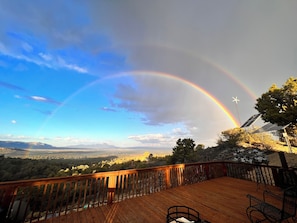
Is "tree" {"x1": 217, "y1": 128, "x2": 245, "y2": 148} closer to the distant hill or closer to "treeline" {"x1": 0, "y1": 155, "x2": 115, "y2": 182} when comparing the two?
"treeline" {"x1": 0, "y1": 155, "x2": 115, "y2": 182}

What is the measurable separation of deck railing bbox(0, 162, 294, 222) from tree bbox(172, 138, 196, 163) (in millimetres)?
7017

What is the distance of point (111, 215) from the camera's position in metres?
2.90

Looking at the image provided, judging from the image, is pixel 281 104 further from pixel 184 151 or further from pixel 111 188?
pixel 111 188

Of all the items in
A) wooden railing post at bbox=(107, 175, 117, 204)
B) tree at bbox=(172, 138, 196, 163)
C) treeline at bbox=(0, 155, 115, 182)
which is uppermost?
tree at bbox=(172, 138, 196, 163)

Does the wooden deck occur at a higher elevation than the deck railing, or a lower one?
lower

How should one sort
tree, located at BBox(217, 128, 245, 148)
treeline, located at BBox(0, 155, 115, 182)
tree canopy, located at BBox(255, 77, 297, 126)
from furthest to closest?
tree, located at BBox(217, 128, 245, 148), tree canopy, located at BBox(255, 77, 297, 126), treeline, located at BBox(0, 155, 115, 182)

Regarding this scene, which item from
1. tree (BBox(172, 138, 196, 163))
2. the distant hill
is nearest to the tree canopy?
tree (BBox(172, 138, 196, 163))

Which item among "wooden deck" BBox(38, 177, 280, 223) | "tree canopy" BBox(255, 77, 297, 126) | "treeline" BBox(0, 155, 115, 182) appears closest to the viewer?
"wooden deck" BBox(38, 177, 280, 223)

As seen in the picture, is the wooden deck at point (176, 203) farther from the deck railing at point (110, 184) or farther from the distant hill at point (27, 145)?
the distant hill at point (27, 145)

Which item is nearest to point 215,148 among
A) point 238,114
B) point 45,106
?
point 238,114

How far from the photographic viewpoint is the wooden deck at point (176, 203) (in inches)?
108

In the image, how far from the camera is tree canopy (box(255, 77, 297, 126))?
10.8 meters

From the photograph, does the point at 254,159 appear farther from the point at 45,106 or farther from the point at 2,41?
the point at 45,106

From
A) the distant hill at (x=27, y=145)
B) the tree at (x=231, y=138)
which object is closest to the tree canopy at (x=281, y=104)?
Result: the tree at (x=231, y=138)
